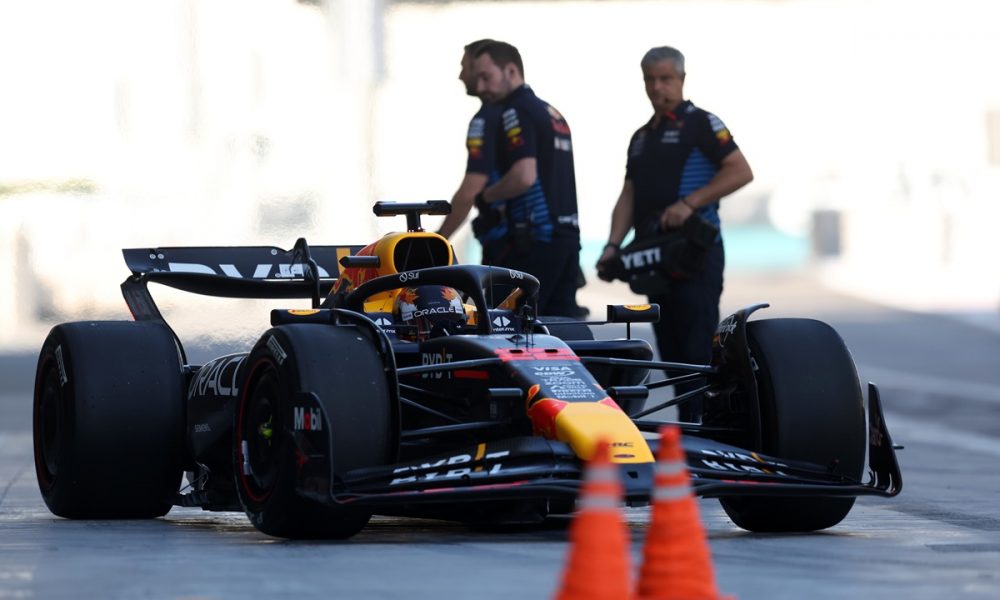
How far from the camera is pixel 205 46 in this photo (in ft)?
60.5

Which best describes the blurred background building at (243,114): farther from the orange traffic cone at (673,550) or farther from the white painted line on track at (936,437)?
the orange traffic cone at (673,550)

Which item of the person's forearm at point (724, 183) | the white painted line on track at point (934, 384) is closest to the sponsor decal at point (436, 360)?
the person's forearm at point (724, 183)

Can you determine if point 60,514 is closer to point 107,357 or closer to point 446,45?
point 107,357

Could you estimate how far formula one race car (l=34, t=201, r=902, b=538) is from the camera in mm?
6922

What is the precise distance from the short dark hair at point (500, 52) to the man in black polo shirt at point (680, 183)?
0.89 metres

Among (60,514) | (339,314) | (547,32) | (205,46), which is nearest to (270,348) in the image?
(339,314)

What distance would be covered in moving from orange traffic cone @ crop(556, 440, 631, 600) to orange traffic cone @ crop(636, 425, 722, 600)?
10.4 inches

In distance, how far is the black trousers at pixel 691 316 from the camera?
10.2 m

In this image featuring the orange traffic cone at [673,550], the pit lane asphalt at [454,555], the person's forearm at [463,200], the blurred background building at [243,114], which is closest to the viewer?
the orange traffic cone at [673,550]

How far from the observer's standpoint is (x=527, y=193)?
37.1 feet

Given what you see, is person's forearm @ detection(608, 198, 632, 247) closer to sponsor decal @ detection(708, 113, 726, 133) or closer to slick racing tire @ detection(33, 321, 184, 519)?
sponsor decal @ detection(708, 113, 726, 133)

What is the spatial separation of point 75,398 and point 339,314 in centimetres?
144

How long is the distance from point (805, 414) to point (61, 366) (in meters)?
3.05

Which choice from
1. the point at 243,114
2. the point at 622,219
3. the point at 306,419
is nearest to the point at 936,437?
the point at 622,219
